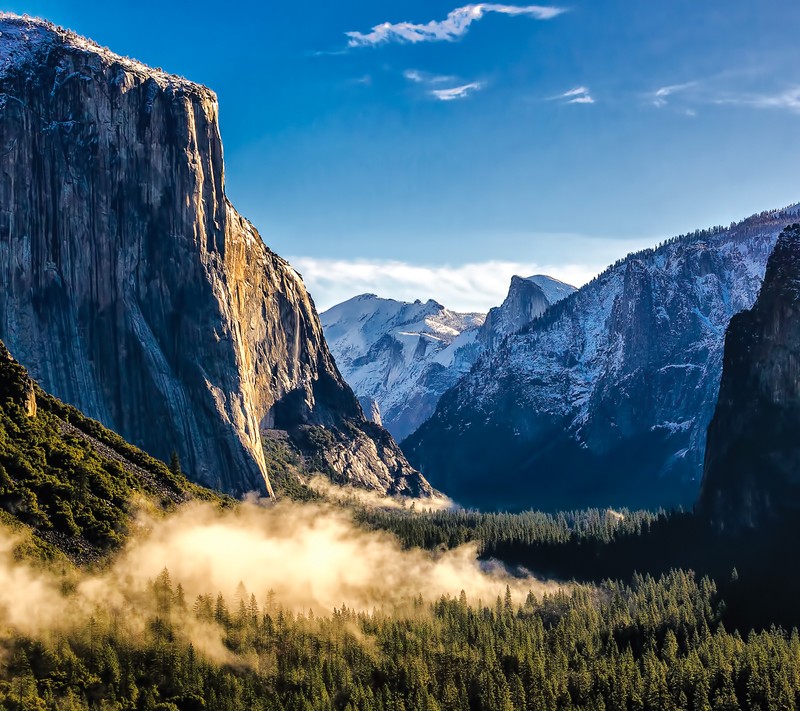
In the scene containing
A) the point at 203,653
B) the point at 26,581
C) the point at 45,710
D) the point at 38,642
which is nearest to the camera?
the point at 45,710

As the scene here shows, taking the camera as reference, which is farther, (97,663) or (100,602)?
(100,602)

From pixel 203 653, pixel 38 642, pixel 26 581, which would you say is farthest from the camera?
pixel 203 653

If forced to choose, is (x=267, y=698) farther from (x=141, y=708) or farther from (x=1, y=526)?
(x=1, y=526)

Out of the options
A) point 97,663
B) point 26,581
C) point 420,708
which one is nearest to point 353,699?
point 420,708

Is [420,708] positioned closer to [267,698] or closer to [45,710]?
[267,698]

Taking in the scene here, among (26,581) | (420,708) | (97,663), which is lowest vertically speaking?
(420,708)

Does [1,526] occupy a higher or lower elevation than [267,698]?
higher

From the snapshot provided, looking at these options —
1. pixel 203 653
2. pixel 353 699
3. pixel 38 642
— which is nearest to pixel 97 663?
pixel 38 642

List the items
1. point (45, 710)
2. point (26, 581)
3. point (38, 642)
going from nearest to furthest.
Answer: point (45, 710)
point (38, 642)
point (26, 581)

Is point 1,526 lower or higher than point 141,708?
higher
